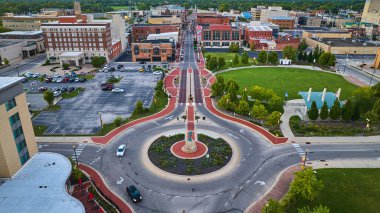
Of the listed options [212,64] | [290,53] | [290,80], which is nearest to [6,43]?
[212,64]

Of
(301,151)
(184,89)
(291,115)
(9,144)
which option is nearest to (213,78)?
(184,89)

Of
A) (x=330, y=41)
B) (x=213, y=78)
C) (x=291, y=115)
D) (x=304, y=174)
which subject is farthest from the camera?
(x=330, y=41)

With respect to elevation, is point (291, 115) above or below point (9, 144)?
below

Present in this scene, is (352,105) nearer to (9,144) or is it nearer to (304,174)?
(304,174)

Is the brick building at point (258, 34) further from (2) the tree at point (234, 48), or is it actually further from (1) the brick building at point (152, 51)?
(1) the brick building at point (152, 51)

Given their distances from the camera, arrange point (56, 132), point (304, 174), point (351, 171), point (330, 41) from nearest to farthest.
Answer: point (304, 174) → point (351, 171) → point (56, 132) → point (330, 41)

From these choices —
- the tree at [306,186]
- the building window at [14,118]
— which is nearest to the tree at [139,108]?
the building window at [14,118]

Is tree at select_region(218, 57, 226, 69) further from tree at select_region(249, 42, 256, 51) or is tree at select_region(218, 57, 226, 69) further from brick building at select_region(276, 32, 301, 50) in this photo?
brick building at select_region(276, 32, 301, 50)

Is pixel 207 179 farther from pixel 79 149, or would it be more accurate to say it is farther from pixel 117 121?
pixel 117 121
